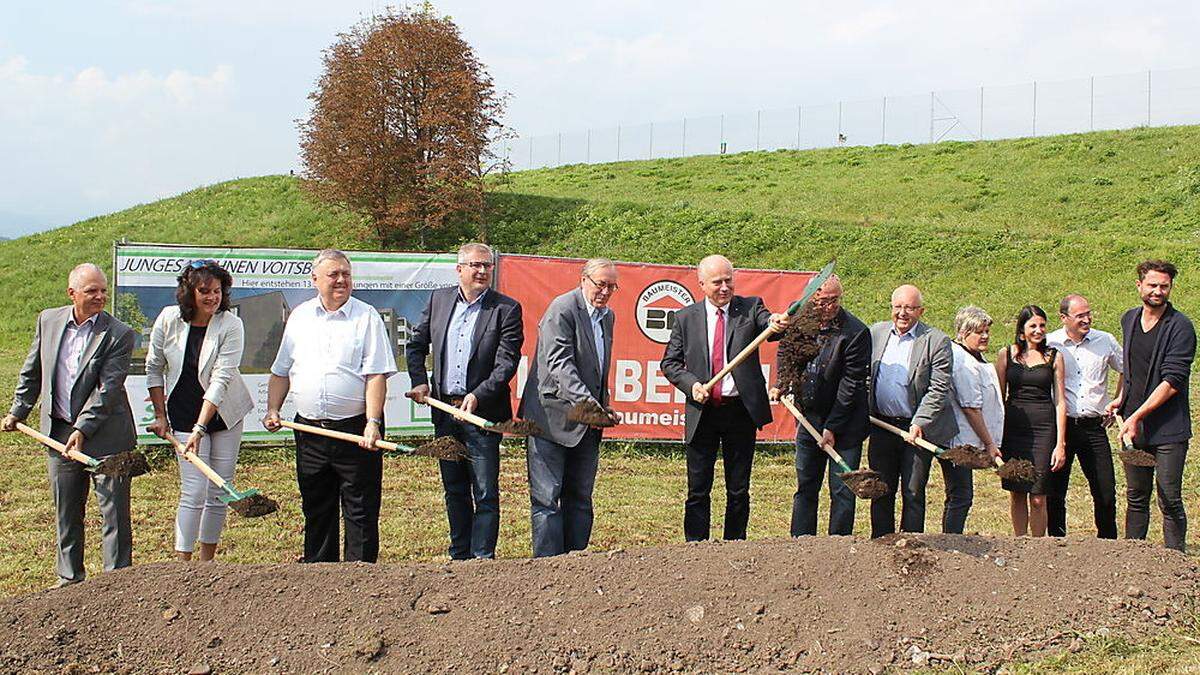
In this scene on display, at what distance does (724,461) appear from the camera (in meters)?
5.89

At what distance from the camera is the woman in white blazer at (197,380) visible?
17.7 ft

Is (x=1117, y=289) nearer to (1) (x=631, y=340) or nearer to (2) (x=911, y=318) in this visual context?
(1) (x=631, y=340)

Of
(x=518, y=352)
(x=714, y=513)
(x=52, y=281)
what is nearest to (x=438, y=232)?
(x=52, y=281)

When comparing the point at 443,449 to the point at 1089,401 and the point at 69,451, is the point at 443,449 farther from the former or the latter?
the point at 1089,401

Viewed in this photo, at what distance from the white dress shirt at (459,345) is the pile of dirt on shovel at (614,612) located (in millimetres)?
1224

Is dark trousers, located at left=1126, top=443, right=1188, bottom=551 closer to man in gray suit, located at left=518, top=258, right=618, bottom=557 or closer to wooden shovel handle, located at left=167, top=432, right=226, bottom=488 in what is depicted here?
man in gray suit, located at left=518, top=258, right=618, bottom=557

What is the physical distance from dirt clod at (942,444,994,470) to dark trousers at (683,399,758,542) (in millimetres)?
1126

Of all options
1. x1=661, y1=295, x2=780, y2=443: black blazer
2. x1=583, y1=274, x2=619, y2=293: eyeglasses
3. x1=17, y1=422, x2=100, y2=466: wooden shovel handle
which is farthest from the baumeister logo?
x1=17, y1=422, x2=100, y2=466: wooden shovel handle

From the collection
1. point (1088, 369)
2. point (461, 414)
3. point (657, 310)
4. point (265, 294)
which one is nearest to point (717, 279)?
point (461, 414)

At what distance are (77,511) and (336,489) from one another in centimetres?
137

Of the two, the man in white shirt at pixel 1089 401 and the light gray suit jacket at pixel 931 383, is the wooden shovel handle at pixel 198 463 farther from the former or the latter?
the man in white shirt at pixel 1089 401

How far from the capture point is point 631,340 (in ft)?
32.8

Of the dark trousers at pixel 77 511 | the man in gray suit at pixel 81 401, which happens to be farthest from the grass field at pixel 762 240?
the man in gray suit at pixel 81 401

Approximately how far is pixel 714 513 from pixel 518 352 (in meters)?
2.96
